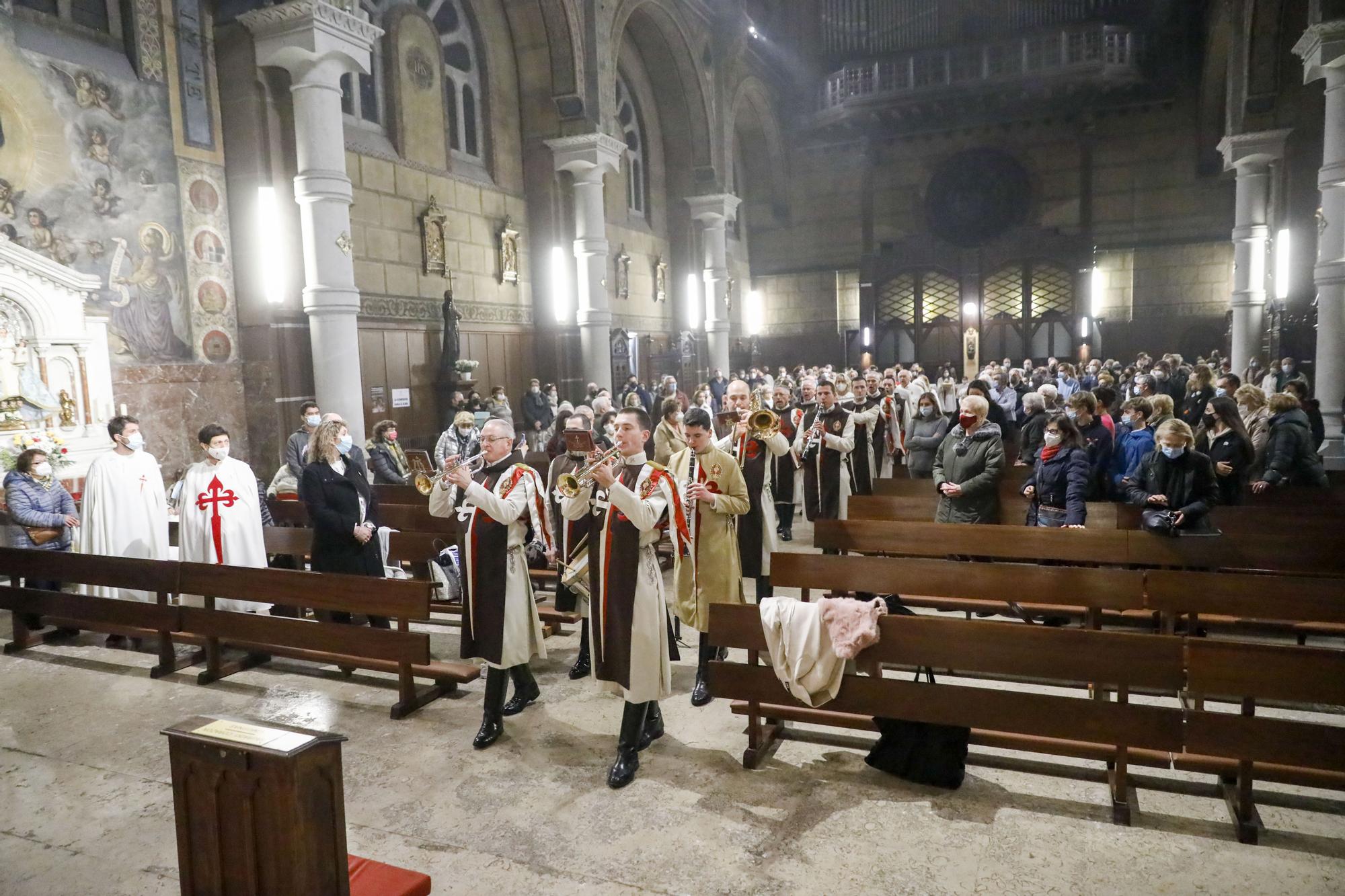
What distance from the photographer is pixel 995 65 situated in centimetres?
2300

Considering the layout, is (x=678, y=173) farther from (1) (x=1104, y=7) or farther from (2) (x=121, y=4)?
(2) (x=121, y=4)

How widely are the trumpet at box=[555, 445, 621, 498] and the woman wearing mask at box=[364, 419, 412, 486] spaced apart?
16.3 ft

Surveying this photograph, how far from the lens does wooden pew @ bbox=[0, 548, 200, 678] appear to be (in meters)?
5.68

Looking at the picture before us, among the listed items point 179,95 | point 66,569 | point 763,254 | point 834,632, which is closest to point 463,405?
point 179,95

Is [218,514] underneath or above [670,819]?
above

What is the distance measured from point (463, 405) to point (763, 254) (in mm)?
17094

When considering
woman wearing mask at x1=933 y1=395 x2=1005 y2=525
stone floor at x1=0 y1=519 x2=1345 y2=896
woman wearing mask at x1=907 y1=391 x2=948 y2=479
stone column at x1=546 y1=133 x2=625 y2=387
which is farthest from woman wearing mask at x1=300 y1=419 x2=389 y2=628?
stone column at x1=546 y1=133 x2=625 y2=387

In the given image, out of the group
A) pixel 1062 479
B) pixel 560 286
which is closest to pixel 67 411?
pixel 1062 479

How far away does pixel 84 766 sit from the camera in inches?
171

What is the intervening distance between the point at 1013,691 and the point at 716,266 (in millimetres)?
19201

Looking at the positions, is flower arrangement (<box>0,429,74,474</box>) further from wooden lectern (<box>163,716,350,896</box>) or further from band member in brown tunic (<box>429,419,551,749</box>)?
wooden lectern (<box>163,716,350,896</box>)

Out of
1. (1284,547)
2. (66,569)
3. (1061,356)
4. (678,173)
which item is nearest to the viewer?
(1284,547)

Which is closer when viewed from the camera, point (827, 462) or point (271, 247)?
point (827, 462)

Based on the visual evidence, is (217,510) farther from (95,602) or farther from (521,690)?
(521,690)
